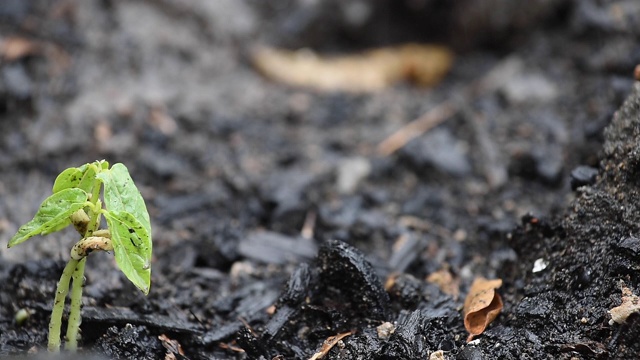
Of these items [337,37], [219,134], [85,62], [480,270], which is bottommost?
[480,270]

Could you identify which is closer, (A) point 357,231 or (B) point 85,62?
(A) point 357,231

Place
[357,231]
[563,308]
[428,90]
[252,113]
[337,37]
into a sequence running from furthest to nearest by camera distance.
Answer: [337,37] < [428,90] < [252,113] < [357,231] < [563,308]

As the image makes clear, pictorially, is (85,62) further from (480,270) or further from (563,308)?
(563,308)

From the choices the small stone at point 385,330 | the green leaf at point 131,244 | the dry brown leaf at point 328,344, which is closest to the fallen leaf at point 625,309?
the small stone at point 385,330

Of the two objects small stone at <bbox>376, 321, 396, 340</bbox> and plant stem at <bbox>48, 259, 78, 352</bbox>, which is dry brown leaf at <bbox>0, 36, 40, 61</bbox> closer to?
plant stem at <bbox>48, 259, 78, 352</bbox>

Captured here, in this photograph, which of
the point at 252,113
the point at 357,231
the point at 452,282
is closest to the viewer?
the point at 452,282

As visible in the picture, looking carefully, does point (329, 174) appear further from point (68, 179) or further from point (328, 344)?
point (68, 179)

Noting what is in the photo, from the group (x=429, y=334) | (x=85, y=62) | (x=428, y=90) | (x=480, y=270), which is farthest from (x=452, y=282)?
(x=85, y=62)
